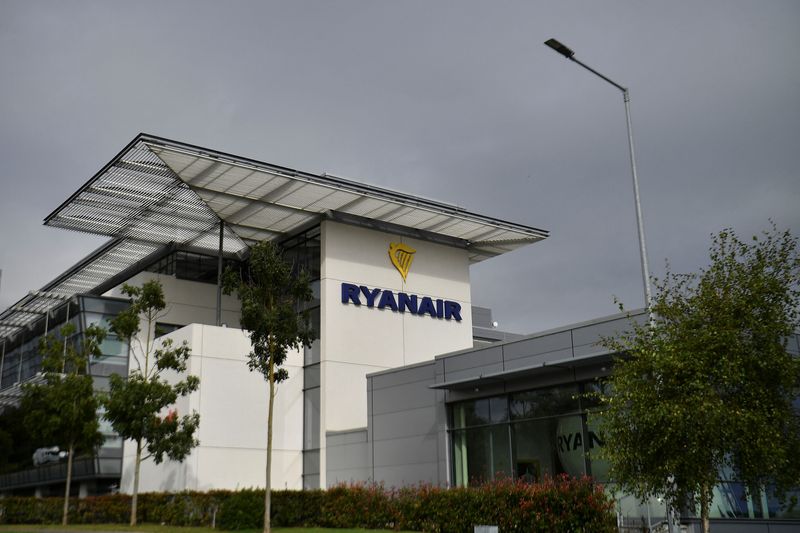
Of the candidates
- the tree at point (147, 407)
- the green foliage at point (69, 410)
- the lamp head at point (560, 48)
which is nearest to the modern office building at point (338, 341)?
the tree at point (147, 407)

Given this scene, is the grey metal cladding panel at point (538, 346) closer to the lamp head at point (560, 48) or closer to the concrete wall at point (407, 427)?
the concrete wall at point (407, 427)

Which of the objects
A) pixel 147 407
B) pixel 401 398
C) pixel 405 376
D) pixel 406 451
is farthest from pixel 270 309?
pixel 406 451

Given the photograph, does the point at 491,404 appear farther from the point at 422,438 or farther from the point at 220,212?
the point at 220,212

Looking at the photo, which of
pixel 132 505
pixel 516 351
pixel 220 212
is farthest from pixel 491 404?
pixel 220 212

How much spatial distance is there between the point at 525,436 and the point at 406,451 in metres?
6.19

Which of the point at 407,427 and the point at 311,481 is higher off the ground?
the point at 407,427

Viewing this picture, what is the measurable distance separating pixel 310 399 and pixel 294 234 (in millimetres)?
7935

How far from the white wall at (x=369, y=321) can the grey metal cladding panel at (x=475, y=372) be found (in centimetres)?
729

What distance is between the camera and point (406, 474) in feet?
101

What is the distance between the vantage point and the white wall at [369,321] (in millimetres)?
35094

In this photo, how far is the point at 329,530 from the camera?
26.0 m

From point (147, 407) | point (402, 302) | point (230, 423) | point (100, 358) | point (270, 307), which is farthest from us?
point (100, 358)

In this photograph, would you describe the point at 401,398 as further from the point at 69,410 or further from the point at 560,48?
the point at 560,48

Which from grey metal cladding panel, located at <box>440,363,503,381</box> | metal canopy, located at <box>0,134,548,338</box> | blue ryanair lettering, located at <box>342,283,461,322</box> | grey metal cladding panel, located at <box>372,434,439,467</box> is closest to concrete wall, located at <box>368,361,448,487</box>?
grey metal cladding panel, located at <box>372,434,439,467</box>
